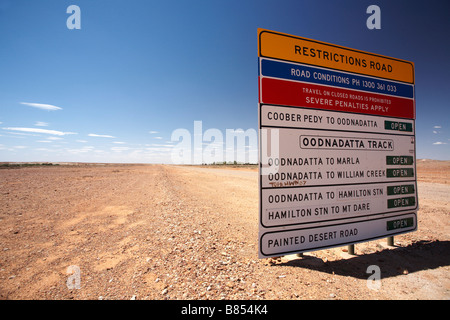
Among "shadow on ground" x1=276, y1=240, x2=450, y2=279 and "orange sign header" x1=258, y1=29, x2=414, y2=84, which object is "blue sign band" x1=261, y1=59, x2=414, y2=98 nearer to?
"orange sign header" x1=258, y1=29, x2=414, y2=84

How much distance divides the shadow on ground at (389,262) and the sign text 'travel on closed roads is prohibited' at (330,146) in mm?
377

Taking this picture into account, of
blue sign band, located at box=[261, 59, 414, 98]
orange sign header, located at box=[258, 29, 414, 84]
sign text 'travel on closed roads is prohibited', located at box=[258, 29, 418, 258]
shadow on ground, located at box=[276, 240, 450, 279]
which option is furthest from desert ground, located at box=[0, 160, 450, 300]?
orange sign header, located at box=[258, 29, 414, 84]

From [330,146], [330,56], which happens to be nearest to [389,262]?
[330,146]

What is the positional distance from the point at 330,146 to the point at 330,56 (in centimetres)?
178

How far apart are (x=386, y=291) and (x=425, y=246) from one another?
2.71 meters

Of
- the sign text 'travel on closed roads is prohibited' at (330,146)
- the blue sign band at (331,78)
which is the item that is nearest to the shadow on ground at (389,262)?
the sign text 'travel on closed roads is prohibited' at (330,146)

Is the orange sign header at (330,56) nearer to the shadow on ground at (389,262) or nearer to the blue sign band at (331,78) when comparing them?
the blue sign band at (331,78)

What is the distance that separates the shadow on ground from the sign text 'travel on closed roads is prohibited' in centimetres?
38

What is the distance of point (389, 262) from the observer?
3357 millimetres

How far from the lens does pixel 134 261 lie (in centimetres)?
353

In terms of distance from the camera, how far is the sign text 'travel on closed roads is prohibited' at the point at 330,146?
2949 millimetres

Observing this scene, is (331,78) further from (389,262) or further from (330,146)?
(389,262)

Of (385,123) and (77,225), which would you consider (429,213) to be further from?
(77,225)

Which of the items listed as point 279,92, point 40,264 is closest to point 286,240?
point 279,92
